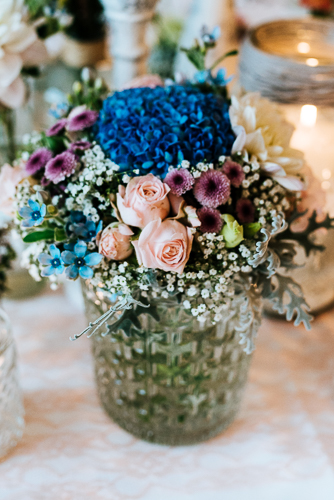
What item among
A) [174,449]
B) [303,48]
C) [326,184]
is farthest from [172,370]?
[303,48]

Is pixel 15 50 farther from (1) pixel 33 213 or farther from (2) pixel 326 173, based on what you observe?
(2) pixel 326 173

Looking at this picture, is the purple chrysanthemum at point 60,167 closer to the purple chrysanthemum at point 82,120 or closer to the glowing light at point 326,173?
the purple chrysanthemum at point 82,120

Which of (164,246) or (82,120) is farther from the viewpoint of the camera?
(82,120)

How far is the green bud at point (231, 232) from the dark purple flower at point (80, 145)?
0.16 meters

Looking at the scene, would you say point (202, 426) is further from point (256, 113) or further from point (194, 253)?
point (256, 113)

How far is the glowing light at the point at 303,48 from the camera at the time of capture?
0.79 meters

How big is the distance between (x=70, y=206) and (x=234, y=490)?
0.37 metres

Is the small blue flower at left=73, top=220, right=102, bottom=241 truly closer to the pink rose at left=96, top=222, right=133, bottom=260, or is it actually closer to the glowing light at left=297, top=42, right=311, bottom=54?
the pink rose at left=96, top=222, right=133, bottom=260

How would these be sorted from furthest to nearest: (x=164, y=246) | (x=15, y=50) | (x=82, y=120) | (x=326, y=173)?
(x=326, y=173), (x=15, y=50), (x=82, y=120), (x=164, y=246)

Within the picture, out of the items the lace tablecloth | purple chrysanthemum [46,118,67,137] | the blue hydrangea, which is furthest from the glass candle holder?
purple chrysanthemum [46,118,67,137]

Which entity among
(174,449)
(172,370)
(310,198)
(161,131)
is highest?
(161,131)

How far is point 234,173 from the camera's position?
46cm

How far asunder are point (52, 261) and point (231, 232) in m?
0.17

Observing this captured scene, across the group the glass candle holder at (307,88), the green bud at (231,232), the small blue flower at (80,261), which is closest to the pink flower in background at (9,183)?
the small blue flower at (80,261)
